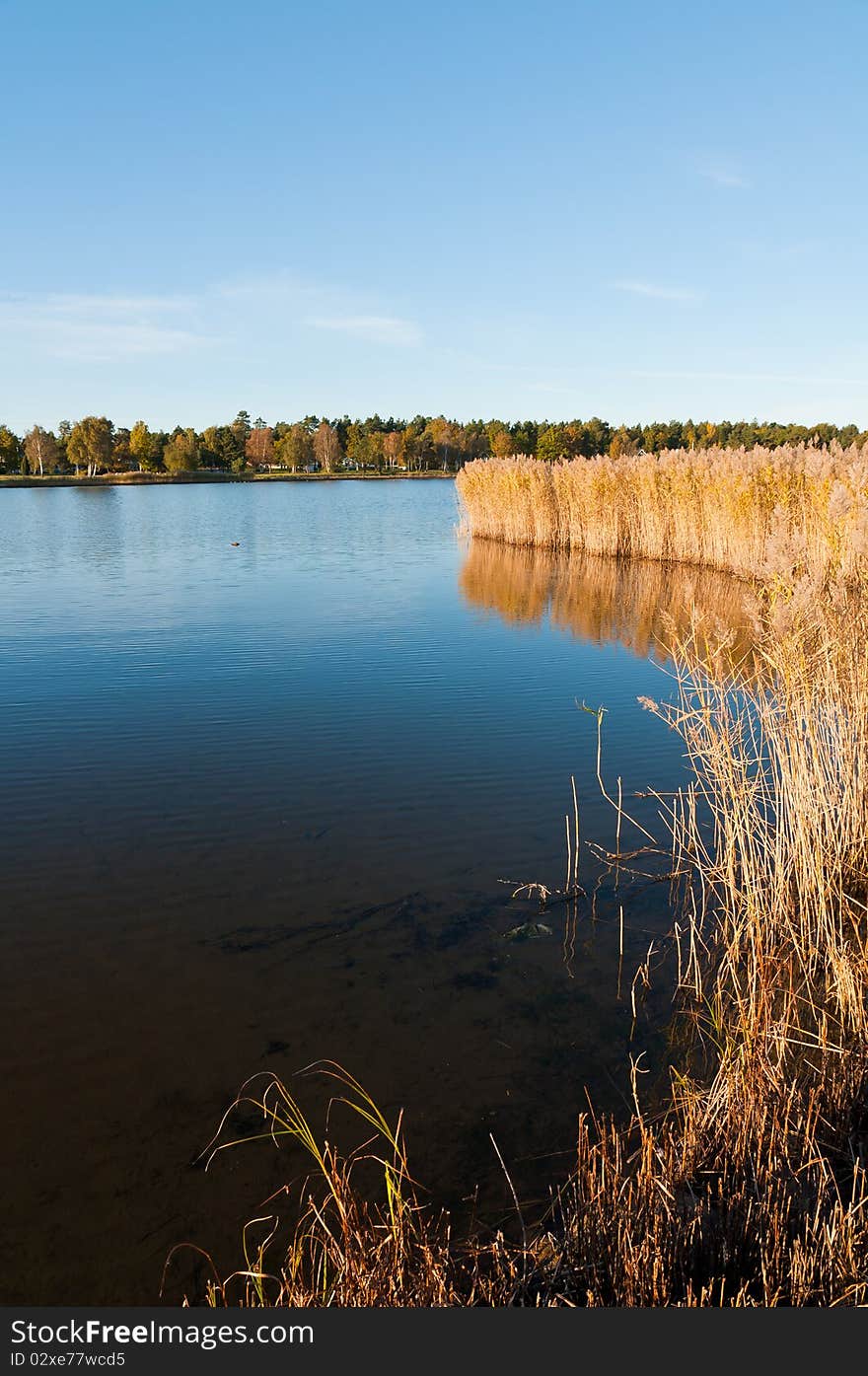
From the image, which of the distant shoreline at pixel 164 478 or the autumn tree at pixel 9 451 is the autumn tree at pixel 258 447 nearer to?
the distant shoreline at pixel 164 478

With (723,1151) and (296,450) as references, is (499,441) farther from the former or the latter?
(723,1151)

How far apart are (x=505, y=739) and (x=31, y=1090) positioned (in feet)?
19.3

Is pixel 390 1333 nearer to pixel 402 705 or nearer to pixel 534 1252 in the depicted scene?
pixel 534 1252

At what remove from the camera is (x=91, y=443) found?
90.9 meters

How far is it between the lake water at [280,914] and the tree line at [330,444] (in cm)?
7774

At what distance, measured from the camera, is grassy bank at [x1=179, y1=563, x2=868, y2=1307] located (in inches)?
105

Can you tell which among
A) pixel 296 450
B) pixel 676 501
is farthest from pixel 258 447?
pixel 676 501

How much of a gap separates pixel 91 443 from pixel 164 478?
27.0ft

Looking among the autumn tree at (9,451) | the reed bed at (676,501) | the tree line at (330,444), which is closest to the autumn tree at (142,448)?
the tree line at (330,444)

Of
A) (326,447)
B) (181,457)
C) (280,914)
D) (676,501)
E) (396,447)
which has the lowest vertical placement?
(280,914)

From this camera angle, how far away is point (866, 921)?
16.8 feet

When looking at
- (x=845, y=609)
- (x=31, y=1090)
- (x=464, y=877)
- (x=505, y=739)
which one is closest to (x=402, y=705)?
(x=505, y=739)

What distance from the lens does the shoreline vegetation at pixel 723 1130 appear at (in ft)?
8.79

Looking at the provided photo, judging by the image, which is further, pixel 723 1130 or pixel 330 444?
pixel 330 444
